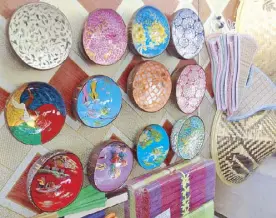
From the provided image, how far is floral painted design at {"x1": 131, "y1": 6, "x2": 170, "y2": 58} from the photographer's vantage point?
131 cm

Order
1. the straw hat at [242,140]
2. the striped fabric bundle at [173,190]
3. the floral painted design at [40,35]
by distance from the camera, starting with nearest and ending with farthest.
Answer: the floral painted design at [40,35] < the striped fabric bundle at [173,190] < the straw hat at [242,140]

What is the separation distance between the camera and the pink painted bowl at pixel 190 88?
1548mm

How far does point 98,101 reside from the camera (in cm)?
121

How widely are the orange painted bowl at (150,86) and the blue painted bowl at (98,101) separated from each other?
0.33 ft

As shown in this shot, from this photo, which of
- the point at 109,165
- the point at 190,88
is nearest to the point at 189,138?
the point at 190,88

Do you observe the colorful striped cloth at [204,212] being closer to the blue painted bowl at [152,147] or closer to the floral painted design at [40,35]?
the blue painted bowl at [152,147]

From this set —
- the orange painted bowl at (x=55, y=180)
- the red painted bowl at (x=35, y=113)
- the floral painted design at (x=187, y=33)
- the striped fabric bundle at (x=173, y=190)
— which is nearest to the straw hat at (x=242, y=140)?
the striped fabric bundle at (x=173, y=190)

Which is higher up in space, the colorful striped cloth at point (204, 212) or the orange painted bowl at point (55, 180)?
the orange painted bowl at point (55, 180)

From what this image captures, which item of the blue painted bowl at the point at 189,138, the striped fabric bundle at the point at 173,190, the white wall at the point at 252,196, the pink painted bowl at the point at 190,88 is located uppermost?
the pink painted bowl at the point at 190,88

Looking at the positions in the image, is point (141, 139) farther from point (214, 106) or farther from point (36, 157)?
point (214, 106)

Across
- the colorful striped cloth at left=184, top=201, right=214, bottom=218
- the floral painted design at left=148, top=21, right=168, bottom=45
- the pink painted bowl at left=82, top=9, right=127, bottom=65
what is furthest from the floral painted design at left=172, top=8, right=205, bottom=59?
the colorful striped cloth at left=184, top=201, right=214, bottom=218

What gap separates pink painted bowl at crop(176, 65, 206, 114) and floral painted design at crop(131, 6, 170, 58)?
0.77 feet

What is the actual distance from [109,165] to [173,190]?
1.42ft

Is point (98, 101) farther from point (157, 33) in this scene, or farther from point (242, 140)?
point (242, 140)
